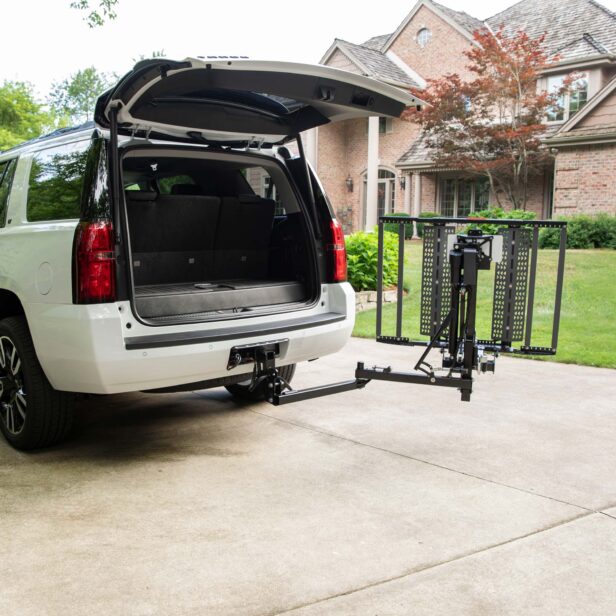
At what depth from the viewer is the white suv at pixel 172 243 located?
3723mm

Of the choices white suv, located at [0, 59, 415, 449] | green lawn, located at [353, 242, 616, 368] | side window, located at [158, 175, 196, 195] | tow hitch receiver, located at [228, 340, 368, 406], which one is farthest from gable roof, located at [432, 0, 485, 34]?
tow hitch receiver, located at [228, 340, 368, 406]

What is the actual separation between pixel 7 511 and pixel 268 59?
258cm

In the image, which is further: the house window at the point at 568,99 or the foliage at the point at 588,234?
the house window at the point at 568,99

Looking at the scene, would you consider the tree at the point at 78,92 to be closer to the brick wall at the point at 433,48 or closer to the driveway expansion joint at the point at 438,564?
the brick wall at the point at 433,48

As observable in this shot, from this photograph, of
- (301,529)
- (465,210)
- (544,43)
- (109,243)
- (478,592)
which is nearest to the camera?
(478,592)

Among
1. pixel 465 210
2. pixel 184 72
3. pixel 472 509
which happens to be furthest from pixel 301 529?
pixel 465 210

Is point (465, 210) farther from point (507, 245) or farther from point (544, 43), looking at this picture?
point (507, 245)

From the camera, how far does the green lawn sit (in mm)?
7492

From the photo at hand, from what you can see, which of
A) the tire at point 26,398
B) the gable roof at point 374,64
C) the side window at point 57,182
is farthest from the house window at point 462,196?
the tire at point 26,398

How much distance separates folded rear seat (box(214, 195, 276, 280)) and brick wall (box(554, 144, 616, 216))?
1531 cm

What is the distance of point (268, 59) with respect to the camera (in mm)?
3631

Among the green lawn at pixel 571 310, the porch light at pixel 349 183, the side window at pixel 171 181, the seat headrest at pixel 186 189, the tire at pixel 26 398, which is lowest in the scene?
the green lawn at pixel 571 310

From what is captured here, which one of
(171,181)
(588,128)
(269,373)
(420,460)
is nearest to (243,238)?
(171,181)

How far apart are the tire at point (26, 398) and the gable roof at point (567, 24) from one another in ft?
68.6
